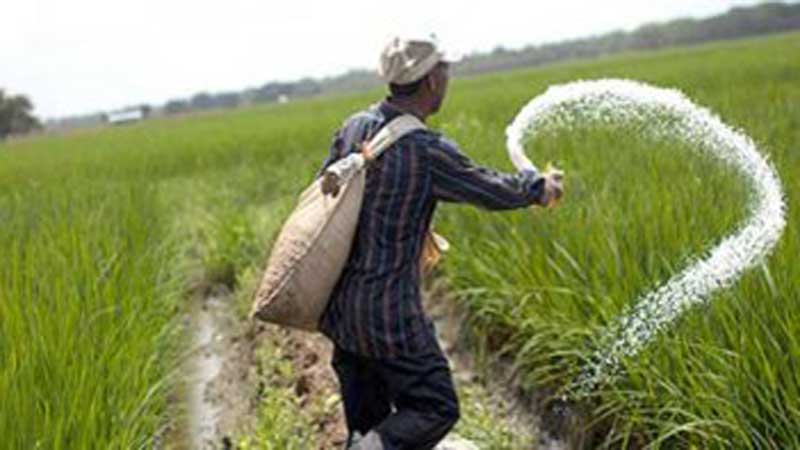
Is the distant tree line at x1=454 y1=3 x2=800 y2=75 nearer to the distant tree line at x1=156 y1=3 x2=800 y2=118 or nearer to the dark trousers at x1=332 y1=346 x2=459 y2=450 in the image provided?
the distant tree line at x1=156 y1=3 x2=800 y2=118

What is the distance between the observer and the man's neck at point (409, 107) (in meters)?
2.01

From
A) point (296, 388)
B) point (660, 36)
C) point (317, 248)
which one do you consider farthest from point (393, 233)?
point (660, 36)

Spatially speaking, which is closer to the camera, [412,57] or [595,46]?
[412,57]

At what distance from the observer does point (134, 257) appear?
4.27 m

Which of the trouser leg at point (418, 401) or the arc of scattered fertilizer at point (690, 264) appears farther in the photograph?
the arc of scattered fertilizer at point (690, 264)

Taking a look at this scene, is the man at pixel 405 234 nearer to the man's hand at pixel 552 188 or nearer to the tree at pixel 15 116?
the man's hand at pixel 552 188

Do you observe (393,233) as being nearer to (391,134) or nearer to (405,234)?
(405,234)

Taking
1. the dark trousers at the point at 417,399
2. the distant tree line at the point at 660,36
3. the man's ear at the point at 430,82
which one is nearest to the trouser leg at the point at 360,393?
the dark trousers at the point at 417,399

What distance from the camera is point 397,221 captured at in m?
2.01

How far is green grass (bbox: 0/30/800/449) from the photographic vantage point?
206 cm

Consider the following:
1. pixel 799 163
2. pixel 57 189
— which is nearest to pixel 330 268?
pixel 799 163

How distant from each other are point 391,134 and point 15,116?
50954 mm

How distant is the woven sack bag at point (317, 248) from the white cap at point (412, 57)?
0.10 m

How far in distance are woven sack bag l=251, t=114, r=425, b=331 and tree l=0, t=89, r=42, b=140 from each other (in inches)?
1938
